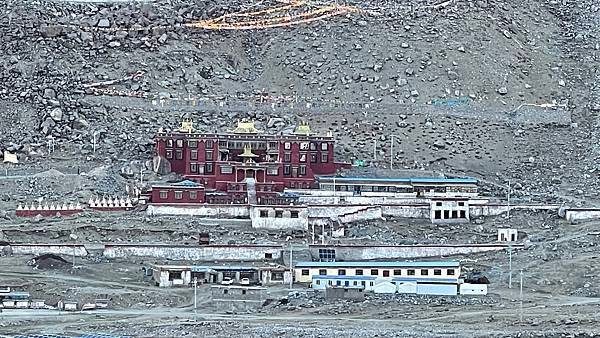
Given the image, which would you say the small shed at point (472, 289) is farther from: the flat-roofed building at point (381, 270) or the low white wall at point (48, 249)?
the low white wall at point (48, 249)

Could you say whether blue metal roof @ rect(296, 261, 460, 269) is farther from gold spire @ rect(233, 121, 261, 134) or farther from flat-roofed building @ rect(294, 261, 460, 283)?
gold spire @ rect(233, 121, 261, 134)

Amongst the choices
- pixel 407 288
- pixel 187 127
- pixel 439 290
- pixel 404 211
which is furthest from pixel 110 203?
pixel 439 290

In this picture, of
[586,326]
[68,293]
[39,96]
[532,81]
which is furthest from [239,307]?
[532,81]

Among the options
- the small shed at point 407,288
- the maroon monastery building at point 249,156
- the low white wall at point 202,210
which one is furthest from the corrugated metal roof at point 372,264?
the maroon monastery building at point 249,156

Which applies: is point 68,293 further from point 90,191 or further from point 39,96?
point 39,96

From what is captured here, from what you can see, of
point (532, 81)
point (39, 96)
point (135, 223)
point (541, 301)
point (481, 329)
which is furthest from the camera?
point (532, 81)

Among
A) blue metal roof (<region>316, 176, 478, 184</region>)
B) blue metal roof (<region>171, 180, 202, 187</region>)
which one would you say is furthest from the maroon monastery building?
blue metal roof (<region>171, 180, 202, 187</region>)
